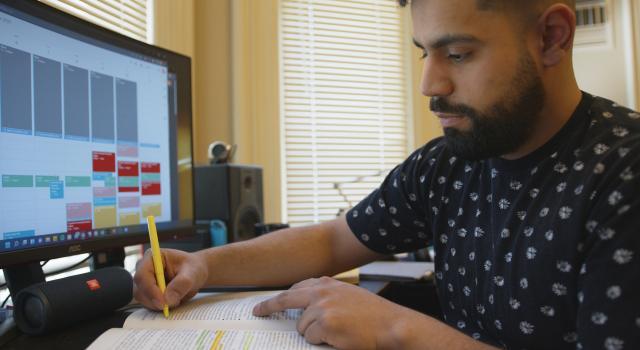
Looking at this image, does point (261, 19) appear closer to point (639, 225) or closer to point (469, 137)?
point (469, 137)

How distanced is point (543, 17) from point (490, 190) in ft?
1.00

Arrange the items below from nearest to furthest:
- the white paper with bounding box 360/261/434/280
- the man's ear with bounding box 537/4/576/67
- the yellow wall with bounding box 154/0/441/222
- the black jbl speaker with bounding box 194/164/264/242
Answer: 1. the man's ear with bounding box 537/4/576/67
2. the white paper with bounding box 360/261/434/280
3. the black jbl speaker with bounding box 194/164/264/242
4. the yellow wall with bounding box 154/0/441/222

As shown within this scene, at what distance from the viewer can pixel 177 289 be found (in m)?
0.79

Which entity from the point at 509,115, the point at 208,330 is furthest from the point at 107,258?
the point at 509,115

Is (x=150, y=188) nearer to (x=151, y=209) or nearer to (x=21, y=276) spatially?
(x=151, y=209)

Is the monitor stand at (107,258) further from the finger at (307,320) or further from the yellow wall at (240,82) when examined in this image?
the yellow wall at (240,82)

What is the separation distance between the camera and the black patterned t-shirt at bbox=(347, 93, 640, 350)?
591mm

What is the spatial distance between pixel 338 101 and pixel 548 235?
1.81 metres

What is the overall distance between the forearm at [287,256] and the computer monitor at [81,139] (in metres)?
0.17

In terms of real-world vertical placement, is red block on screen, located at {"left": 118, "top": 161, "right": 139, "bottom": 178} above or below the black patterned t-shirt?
above

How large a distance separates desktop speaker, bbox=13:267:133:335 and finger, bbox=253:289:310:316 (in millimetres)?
→ 260

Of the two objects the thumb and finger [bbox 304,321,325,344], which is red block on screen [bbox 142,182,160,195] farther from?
finger [bbox 304,321,325,344]

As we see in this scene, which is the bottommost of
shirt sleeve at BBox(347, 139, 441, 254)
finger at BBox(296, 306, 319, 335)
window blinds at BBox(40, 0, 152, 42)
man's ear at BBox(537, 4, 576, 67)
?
finger at BBox(296, 306, 319, 335)

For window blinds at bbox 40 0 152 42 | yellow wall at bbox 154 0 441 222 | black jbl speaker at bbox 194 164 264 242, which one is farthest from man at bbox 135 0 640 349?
yellow wall at bbox 154 0 441 222
